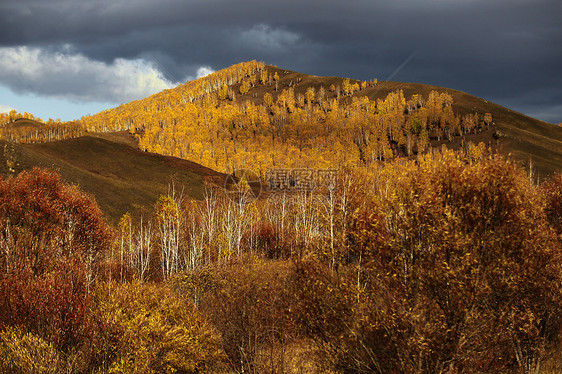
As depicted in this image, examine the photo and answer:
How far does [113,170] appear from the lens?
472ft

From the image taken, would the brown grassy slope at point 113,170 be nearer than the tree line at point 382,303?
No

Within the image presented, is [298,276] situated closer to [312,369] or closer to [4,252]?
[312,369]

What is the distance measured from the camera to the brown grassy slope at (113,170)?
103m

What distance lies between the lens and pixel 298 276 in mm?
18438

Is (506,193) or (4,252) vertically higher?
(506,193)

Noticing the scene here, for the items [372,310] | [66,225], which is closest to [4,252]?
[66,225]

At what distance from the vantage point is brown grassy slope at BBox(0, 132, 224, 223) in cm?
10331

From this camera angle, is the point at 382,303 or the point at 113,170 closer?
the point at 382,303

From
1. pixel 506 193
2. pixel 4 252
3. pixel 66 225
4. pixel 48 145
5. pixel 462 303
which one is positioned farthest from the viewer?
pixel 48 145

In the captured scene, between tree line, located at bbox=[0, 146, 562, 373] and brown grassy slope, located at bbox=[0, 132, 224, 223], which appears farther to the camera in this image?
brown grassy slope, located at bbox=[0, 132, 224, 223]

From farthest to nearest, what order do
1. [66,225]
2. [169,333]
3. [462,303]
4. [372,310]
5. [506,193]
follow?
[66,225], [169,333], [506,193], [372,310], [462,303]

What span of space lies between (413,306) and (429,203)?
4132mm

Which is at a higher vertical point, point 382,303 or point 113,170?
point 113,170

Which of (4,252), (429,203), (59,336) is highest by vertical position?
(429,203)
